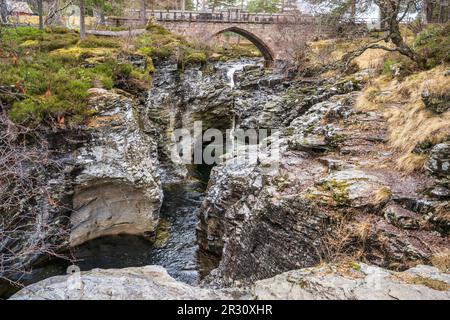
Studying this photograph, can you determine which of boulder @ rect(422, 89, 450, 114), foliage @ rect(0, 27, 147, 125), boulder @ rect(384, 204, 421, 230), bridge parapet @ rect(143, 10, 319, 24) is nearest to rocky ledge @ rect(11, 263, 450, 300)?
boulder @ rect(384, 204, 421, 230)

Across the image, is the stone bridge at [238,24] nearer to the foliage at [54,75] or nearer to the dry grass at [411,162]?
the foliage at [54,75]

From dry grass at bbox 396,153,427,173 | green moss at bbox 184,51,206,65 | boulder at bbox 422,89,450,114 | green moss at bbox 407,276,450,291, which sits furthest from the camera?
green moss at bbox 184,51,206,65

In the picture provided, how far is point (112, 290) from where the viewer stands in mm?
4180

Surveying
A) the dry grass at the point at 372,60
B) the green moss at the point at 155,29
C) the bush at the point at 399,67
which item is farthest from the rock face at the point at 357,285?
the green moss at the point at 155,29

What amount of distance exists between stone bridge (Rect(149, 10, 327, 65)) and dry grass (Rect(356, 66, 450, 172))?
1667cm

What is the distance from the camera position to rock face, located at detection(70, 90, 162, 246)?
12211mm

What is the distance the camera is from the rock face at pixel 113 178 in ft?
40.1

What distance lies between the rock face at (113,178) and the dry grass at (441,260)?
10599mm

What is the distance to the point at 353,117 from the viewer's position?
→ 1063 centimetres

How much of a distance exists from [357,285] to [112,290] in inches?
132

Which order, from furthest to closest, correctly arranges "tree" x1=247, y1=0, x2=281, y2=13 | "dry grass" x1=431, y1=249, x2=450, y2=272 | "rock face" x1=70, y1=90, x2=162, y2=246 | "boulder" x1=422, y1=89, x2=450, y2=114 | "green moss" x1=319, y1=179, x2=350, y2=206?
"tree" x1=247, y1=0, x2=281, y2=13 < "rock face" x1=70, y1=90, x2=162, y2=246 < "boulder" x1=422, y1=89, x2=450, y2=114 < "green moss" x1=319, y1=179, x2=350, y2=206 < "dry grass" x1=431, y1=249, x2=450, y2=272

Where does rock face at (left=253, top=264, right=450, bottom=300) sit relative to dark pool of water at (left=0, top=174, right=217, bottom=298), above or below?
above

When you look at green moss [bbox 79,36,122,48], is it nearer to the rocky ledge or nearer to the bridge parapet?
the bridge parapet
